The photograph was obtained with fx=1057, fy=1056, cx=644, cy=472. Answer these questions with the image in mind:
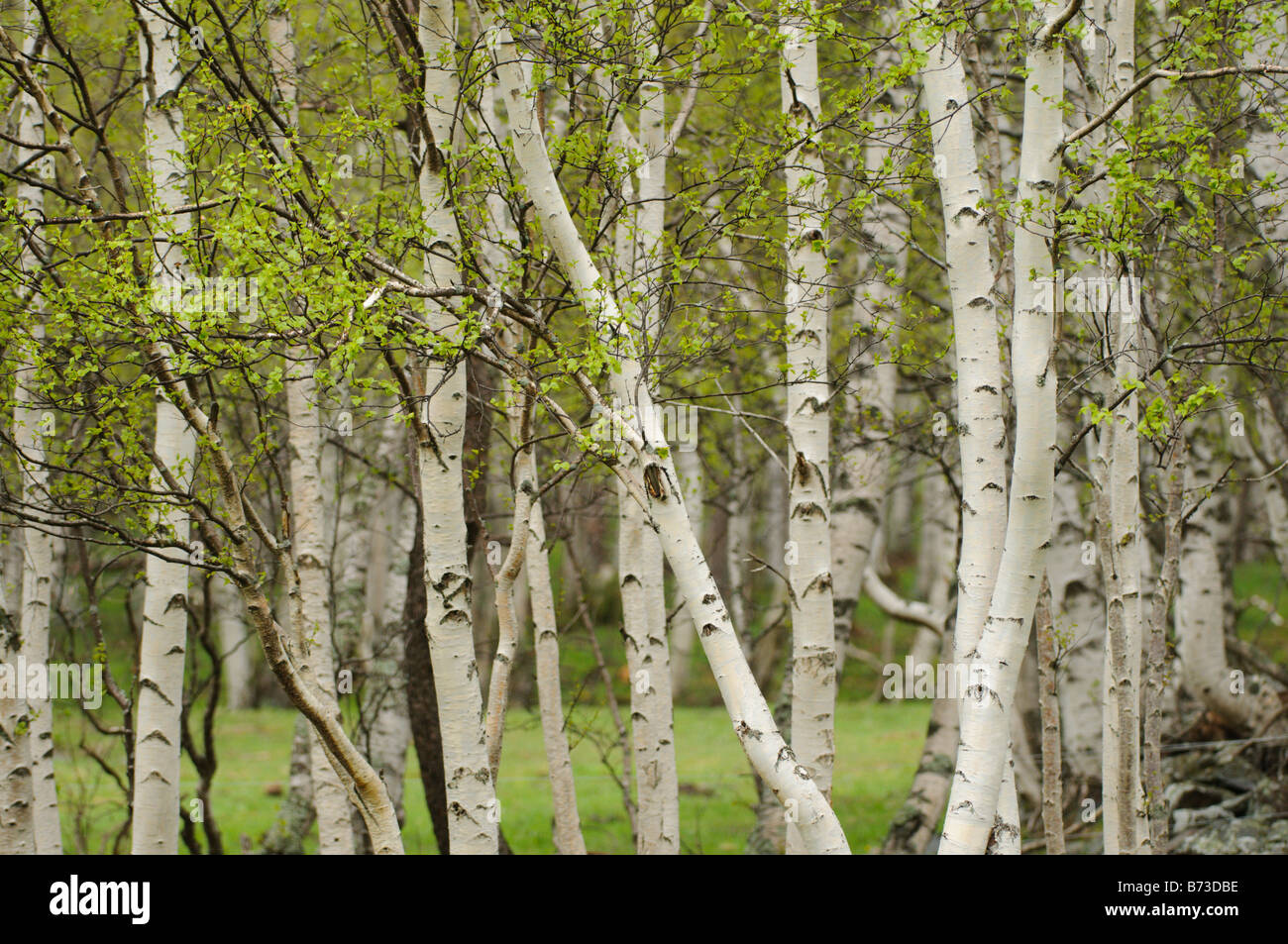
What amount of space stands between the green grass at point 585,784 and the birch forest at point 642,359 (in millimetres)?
1892

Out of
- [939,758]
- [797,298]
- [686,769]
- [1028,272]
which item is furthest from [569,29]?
[686,769]

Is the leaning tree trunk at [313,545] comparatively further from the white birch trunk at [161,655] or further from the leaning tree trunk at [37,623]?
the leaning tree trunk at [37,623]

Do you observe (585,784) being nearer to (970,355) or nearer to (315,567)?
(315,567)

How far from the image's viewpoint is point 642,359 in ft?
15.4

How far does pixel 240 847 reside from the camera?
10227 mm

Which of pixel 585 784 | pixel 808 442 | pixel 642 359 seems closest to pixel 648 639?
pixel 808 442

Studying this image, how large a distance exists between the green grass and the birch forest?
6.21 ft

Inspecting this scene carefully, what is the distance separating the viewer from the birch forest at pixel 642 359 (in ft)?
13.8

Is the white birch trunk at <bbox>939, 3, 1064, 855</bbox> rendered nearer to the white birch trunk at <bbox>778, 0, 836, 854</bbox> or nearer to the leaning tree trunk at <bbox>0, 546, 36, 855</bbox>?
the white birch trunk at <bbox>778, 0, 836, 854</bbox>

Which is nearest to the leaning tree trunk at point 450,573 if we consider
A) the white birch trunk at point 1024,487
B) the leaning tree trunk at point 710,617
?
the leaning tree trunk at point 710,617

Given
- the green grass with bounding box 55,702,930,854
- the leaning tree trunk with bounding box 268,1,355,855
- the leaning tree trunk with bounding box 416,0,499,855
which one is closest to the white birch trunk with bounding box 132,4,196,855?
the leaning tree trunk with bounding box 268,1,355,855

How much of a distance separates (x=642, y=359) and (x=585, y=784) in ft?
33.4

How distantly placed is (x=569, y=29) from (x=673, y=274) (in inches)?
45.7

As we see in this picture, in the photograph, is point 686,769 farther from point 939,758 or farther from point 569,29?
point 569,29
